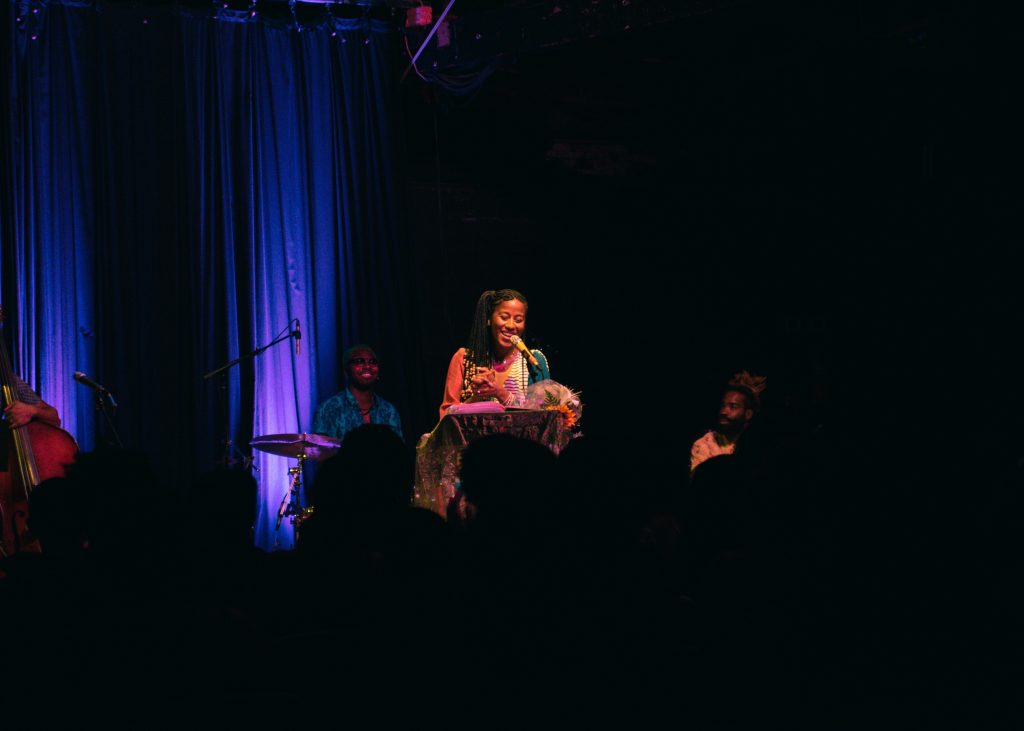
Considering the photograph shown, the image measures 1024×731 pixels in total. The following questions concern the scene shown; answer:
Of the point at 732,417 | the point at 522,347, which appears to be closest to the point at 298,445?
the point at 522,347

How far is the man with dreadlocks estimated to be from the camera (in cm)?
679

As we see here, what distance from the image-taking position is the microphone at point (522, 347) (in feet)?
19.7

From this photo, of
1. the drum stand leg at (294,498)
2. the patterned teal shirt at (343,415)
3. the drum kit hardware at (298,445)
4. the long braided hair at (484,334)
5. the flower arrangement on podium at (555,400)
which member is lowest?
the drum stand leg at (294,498)

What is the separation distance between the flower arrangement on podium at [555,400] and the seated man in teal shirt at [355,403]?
5.19 ft

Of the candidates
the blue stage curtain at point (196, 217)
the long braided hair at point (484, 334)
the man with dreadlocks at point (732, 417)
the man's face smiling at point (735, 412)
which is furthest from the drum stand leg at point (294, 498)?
the man's face smiling at point (735, 412)

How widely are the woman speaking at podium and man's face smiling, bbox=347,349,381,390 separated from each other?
77cm

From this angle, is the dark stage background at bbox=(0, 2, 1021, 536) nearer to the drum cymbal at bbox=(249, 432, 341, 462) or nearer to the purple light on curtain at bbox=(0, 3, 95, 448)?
the purple light on curtain at bbox=(0, 3, 95, 448)

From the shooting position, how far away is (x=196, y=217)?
277 inches

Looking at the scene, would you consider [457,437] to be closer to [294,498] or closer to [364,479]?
[294,498]

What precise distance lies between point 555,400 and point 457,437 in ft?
1.88

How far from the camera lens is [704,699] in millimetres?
1866

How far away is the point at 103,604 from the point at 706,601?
1174mm

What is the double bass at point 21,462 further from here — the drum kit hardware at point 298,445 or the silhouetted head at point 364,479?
the silhouetted head at point 364,479

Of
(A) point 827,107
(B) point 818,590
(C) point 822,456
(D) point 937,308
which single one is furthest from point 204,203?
(B) point 818,590
